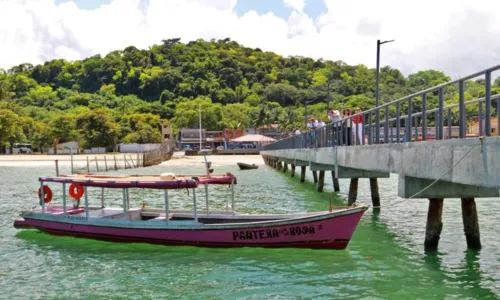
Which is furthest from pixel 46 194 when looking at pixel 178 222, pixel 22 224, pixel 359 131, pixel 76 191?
pixel 359 131

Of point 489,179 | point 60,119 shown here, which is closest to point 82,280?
point 489,179

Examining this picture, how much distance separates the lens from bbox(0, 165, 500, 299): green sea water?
13.5 meters

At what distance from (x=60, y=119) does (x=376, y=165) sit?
116 meters

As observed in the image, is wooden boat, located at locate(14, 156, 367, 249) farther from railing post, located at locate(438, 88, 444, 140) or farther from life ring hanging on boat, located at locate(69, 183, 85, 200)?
railing post, located at locate(438, 88, 444, 140)

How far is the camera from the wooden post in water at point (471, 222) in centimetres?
1672

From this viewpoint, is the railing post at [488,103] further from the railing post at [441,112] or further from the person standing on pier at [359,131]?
the person standing on pier at [359,131]

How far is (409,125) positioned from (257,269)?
547 cm

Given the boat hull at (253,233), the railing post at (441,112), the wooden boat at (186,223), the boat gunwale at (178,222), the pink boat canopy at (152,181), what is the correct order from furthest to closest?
the pink boat canopy at (152,181), the wooden boat at (186,223), the boat hull at (253,233), the boat gunwale at (178,222), the railing post at (441,112)

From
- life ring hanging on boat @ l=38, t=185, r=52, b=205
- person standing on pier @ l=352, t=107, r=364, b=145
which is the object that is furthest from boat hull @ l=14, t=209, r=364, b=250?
person standing on pier @ l=352, t=107, r=364, b=145

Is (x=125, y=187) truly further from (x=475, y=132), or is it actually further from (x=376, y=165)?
(x=475, y=132)

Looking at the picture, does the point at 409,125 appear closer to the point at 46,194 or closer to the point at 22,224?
the point at 46,194

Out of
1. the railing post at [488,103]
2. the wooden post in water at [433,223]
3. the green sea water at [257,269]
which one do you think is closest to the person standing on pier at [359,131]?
the green sea water at [257,269]

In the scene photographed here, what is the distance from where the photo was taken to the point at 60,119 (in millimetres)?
125312

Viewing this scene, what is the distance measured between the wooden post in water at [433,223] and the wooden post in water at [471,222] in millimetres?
750
